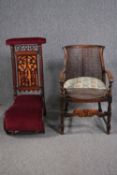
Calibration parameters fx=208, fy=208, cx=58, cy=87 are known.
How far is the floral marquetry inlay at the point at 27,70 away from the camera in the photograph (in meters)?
2.53

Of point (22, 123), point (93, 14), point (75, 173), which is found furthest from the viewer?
point (93, 14)

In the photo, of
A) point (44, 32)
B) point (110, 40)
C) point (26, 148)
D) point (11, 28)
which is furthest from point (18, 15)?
point (26, 148)

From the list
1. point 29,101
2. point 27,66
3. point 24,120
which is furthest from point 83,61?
point 24,120

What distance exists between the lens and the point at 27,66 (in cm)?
255

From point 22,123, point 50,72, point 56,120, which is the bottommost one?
point 56,120

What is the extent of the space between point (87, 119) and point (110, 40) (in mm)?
1151

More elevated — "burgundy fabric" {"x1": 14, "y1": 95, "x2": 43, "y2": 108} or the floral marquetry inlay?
the floral marquetry inlay

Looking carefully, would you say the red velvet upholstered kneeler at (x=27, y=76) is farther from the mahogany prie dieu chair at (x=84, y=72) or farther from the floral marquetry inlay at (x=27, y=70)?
the mahogany prie dieu chair at (x=84, y=72)

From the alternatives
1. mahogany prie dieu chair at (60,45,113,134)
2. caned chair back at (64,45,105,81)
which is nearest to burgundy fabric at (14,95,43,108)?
mahogany prie dieu chair at (60,45,113,134)

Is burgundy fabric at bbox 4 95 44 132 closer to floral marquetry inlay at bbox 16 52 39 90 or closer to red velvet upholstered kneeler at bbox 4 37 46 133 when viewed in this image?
red velvet upholstered kneeler at bbox 4 37 46 133

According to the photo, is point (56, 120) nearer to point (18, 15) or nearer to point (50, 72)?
point (50, 72)

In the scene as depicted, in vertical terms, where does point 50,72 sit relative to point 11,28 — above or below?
below

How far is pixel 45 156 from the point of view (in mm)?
1810

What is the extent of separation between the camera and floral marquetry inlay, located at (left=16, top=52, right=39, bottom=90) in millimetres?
2529
